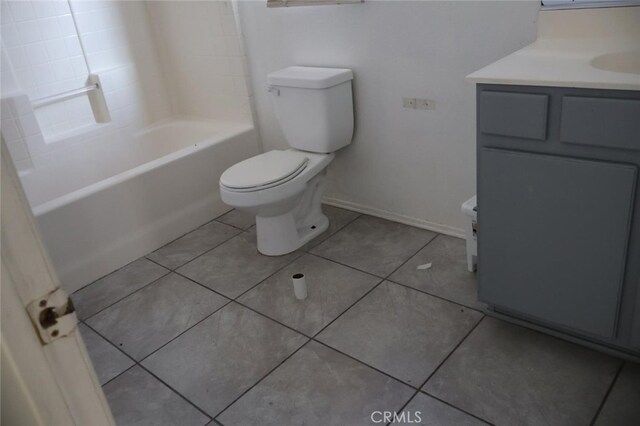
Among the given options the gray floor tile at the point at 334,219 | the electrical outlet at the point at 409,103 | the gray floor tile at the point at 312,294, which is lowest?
the gray floor tile at the point at 312,294

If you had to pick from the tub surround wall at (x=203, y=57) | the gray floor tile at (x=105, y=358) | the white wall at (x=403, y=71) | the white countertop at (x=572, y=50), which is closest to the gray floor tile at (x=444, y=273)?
the white wall at (x=403, y=71)

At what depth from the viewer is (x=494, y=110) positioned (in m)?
1.60

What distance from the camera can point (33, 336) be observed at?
1.81 ft

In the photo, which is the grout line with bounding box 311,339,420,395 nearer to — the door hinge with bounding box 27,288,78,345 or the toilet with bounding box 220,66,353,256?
the toilet with bounding box 220,66,353,256

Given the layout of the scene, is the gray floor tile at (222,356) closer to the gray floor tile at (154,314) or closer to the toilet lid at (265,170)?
the gray floor tile at (154,314)

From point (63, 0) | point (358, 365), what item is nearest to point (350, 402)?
point (358, 365)

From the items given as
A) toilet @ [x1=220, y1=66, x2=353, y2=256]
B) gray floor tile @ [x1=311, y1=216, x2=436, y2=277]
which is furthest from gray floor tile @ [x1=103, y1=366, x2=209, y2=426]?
gray floor tile @ [x1=311, y1=216, x2=436, y2=277]

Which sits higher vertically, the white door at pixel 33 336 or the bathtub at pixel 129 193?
the white door at pixel 33 336

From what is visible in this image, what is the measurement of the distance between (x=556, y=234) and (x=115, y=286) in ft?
6.46

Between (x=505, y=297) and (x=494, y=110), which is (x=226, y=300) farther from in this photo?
(x=494, y=110)

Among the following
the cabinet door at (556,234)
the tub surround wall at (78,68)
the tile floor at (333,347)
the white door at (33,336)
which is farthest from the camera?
the tub surround wall at (78,68)

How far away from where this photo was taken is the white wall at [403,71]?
7.06ft

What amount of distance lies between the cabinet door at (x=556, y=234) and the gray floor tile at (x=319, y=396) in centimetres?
54

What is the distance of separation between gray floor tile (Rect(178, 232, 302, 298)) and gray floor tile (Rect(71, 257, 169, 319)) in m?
0.17
